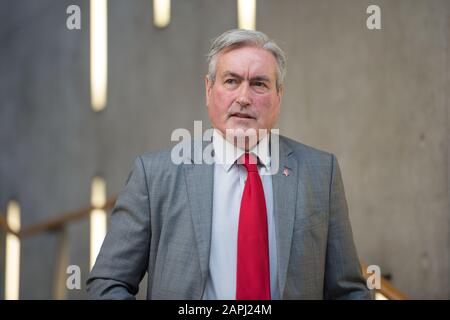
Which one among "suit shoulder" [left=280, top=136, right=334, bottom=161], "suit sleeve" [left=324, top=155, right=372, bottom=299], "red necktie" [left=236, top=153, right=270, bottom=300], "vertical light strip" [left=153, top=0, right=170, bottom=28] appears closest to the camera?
"red necktie" [left=236, top=153, right=270, bottom=300]

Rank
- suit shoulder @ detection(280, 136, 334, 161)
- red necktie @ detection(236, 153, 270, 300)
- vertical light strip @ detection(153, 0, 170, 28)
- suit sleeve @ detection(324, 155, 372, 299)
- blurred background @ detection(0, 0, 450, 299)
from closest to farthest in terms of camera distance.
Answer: red necktie @ detection(236, 153, 270, 300), suit sleeve @ detection(324, 155, 372, 299), suit shoulder @ detection(280, 136, 334, 161), blurred background @ detection(0, 0, 450, 299), vertical light strip @ detection(153, 0, 170, 28)

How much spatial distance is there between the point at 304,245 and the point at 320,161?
11.2 inches

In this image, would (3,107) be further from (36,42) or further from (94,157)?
(94,157)

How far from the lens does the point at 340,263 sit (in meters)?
1.97

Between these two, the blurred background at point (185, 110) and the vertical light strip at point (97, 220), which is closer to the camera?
the blurred background at point (185, 110)

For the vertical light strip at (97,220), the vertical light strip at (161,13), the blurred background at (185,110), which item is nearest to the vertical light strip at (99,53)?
the blurred background at (185,110)

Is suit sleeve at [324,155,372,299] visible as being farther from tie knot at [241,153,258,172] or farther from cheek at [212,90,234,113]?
cheek at [212,90,234,113]

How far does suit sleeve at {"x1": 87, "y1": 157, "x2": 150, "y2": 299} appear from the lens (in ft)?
5.99

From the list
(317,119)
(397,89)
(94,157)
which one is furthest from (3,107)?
(397,89)

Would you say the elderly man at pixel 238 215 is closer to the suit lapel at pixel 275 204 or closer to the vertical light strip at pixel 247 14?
the suit lapel at pixel 275 204

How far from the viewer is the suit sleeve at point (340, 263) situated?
6.41 ft

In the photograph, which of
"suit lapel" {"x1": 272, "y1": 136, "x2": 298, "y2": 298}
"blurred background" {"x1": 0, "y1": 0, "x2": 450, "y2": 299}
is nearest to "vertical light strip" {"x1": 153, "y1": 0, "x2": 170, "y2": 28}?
"blurred background" {"x1": 0, "y1": 0, "x2": 450, "y2": 299}

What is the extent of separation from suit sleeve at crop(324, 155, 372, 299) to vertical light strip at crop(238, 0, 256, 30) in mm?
3251

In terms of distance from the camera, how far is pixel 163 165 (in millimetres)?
1977
